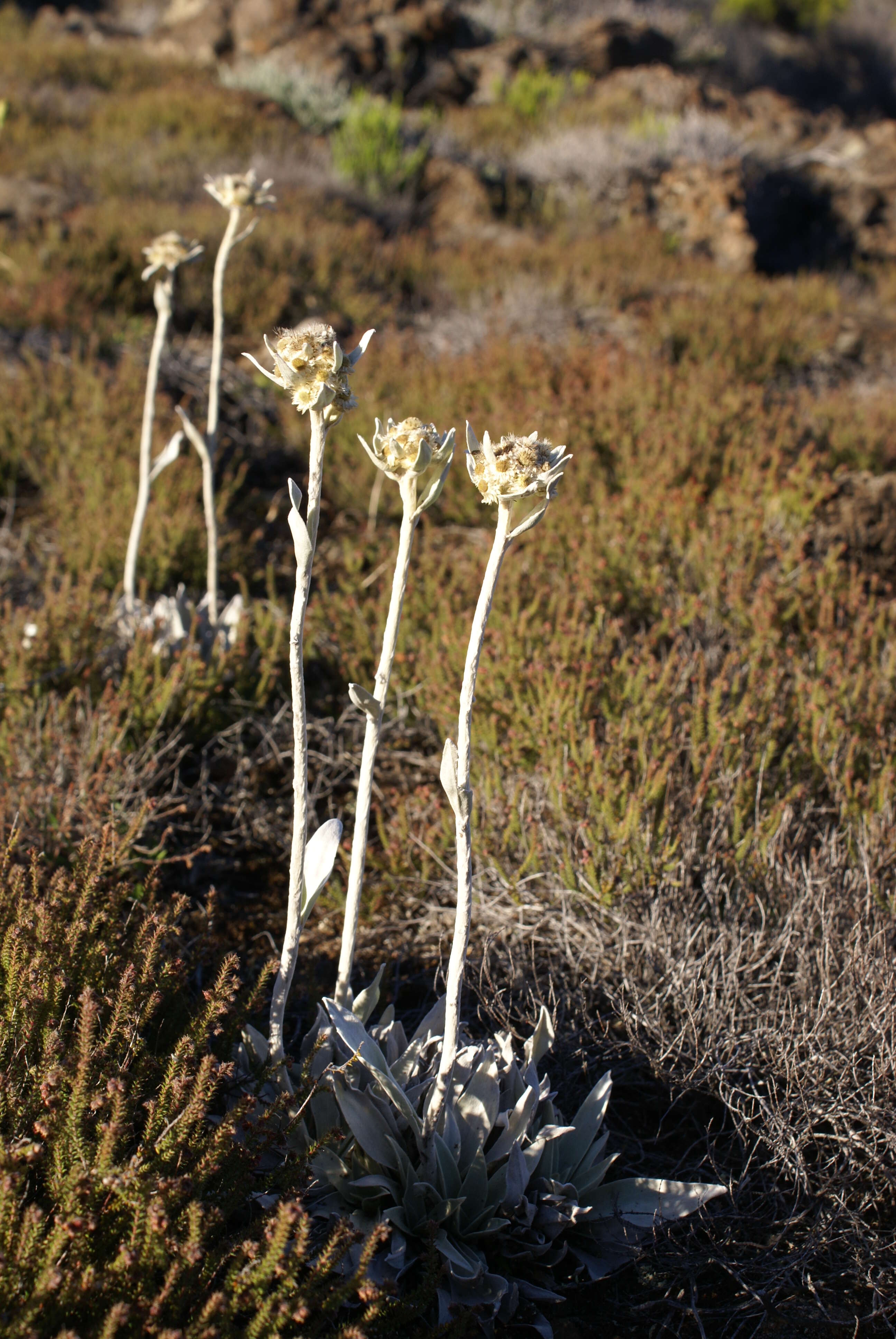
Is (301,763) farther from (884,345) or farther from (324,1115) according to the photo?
(884,345)

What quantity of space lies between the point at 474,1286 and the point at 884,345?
7225 millimetres

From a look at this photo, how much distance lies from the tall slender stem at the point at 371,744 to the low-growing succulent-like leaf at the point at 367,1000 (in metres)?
0.09

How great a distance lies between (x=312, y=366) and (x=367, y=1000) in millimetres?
1137

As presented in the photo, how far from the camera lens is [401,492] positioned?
130 centimetres

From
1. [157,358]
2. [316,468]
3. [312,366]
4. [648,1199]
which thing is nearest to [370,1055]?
[648,1199]

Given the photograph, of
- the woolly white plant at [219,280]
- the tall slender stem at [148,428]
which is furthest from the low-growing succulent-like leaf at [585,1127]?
the tall slender stem at [148,428]

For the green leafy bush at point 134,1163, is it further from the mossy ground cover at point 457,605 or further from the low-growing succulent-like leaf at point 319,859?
the mossy ground cover at point 457,605

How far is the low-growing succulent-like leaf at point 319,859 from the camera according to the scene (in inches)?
54.7

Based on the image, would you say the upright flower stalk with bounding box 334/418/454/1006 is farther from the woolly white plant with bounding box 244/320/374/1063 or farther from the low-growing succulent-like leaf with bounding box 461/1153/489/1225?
the low-growing succulent-like leaf with bounding box 461/1153/489/1225

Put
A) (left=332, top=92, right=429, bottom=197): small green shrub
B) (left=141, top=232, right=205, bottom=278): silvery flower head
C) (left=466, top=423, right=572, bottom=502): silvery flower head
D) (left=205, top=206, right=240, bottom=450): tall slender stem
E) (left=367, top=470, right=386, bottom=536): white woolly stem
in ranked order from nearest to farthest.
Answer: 1. (left=466, top=423, right=572, bottom=502): silvery flower head
2. (left=205, top=206, right=240, bottom=450): tall slender stem
3. (left=141, top=232, right=205, bottom=278): silvery flower head
4. (left=367, top=470, right=386, bottom=536): white woolly stem
5. (left=332, top=92, right=429, bottom=197): small green shrub

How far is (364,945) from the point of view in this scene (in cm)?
218

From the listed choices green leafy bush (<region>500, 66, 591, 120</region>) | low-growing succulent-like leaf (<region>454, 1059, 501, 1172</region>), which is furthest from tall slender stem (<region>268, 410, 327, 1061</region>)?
green leafy bush (<region>500, 66, 591, 120</region>)

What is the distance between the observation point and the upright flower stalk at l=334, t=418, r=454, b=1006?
1.21m

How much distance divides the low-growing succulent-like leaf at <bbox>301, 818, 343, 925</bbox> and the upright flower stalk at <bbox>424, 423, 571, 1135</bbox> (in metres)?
0.24
